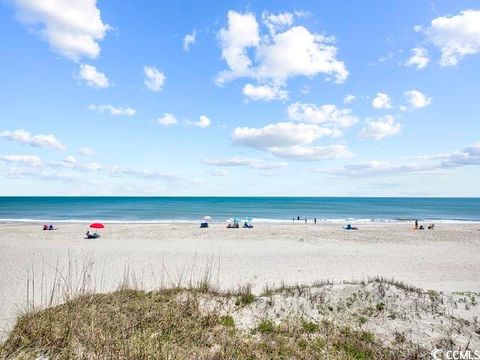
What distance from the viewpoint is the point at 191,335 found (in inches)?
262

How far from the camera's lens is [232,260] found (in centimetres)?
1970

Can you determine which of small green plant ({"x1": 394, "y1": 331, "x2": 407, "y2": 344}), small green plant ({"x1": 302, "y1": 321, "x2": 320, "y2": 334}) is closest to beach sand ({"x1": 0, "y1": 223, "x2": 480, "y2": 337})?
small green plant ({"x1": 302, "y1": 321, "x2": 320, "y2": 334})

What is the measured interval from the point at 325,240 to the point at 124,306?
24098 millimetres

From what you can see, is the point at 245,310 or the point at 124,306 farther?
the point at 245,310

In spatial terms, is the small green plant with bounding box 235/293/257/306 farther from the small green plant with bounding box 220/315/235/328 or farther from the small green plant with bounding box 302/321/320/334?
the small green plant with bounding box 302/321/320/334

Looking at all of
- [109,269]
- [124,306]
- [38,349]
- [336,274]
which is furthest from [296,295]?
[109,269]

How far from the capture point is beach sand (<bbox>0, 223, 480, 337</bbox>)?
14173 millimetres

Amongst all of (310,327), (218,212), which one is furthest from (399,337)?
(218,212)

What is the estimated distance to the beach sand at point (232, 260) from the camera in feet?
46.5

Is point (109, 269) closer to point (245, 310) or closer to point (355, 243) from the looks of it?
point (245, 310)

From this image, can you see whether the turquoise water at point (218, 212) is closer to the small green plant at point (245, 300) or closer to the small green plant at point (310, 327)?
the small green plant at point (245, 300)

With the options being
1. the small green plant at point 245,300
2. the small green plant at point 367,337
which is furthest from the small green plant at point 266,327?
the small green plant at point 367,337

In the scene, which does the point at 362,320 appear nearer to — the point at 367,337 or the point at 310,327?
the point at 367,337

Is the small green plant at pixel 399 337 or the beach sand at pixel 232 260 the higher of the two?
the small green plant at pixel 399 337
